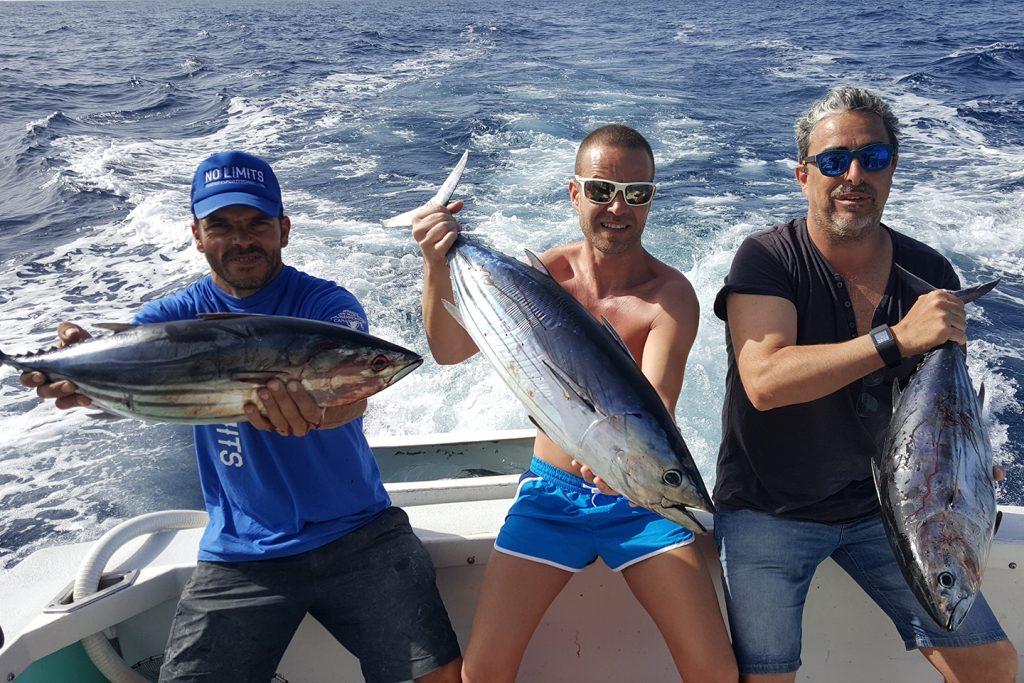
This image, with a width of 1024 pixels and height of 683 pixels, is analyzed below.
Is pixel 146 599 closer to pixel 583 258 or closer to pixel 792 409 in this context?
pixel 583 258

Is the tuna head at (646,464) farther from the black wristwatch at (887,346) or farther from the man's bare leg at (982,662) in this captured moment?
the man's bare leg at (982,662)

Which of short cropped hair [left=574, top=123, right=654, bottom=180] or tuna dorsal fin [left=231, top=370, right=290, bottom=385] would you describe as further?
short cropped hair [left=574, top=123, right=654, bottom=180]

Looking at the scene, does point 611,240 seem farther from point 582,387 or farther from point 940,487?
point 940,487

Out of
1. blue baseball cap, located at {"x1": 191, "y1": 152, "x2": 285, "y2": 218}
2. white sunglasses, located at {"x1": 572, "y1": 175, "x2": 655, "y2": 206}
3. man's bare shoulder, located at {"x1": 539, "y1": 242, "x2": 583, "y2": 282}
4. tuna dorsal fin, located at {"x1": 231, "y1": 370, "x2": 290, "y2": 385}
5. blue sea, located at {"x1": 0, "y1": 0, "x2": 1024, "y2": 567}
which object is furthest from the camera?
blue sea, located at {"x1": 0, "y1": 0, "x2": 1024, "y2": 567}

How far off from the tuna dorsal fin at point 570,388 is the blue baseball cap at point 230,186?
1.05m

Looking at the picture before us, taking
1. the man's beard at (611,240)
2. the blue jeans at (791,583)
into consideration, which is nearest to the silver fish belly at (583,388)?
the man's beard at (611,240)

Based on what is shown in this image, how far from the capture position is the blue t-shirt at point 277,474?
7.57 ft

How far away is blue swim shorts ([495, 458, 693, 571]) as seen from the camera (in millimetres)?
2316

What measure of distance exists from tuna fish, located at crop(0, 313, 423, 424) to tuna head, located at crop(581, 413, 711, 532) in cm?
43

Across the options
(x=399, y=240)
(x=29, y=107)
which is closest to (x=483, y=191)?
(x=399, y=240)

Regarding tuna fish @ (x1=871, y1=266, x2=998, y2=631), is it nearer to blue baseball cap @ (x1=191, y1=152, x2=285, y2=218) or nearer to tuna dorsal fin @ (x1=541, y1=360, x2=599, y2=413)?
tuna dorsal fin @ (x1=541, y1=360, x2=599, y2=413)

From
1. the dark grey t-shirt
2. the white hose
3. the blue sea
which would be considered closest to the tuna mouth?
the dark grey t-shirt

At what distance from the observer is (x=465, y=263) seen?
6.83 ft

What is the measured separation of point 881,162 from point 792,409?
0.73 m
